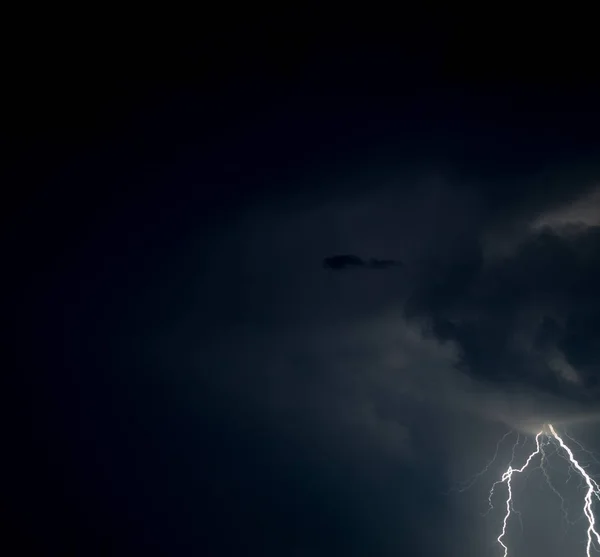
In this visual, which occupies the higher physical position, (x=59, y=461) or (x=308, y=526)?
(x=59, y=461)

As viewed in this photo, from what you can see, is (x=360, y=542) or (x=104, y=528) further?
(x=360, y=542)

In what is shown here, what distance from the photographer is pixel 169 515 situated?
51.8 m

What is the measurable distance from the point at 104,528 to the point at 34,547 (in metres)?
7.46

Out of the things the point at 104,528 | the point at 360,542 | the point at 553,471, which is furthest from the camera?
the point at 553,471

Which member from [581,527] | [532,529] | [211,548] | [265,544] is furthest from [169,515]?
[581,527]

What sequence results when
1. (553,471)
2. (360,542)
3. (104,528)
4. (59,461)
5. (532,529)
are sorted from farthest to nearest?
(553,471), (59,461), (360,542), (104,528), (532,529)

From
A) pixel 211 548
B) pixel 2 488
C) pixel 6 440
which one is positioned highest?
pixel 6 440

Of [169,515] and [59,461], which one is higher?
[59,461]

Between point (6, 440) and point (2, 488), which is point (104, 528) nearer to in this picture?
point (2, 488)

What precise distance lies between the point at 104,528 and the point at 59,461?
1184cm

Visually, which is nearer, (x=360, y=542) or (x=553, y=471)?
(x=360, y=542)

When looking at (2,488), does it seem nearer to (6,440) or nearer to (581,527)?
(6,440)

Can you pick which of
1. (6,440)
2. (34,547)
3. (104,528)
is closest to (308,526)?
(104,528)

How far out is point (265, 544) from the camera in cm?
4975
